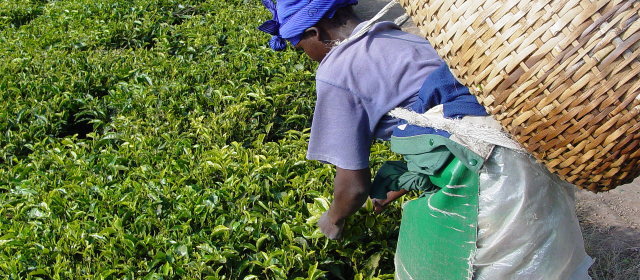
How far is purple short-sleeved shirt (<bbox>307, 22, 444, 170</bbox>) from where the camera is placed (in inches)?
86.3

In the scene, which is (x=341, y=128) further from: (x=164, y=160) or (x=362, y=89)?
(x=164, y=160)

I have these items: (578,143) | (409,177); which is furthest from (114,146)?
(578,143)

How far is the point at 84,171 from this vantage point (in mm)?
3557

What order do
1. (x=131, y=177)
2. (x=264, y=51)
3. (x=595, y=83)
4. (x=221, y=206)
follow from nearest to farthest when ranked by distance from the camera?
(x=595, y=83) → (x=221, y=206) → (x=131, y=177) → (x=264, y=51)

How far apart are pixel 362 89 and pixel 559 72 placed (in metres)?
0.70

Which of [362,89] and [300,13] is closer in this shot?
[362,89]

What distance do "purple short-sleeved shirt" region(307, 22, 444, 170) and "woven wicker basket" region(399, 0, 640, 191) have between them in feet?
1.23

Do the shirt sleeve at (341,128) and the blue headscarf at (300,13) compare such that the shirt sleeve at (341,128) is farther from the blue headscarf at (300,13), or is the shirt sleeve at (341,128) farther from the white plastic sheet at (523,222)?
the white plastic sheet at (523,222)

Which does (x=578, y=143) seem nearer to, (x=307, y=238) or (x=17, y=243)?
(x=307, y=238)

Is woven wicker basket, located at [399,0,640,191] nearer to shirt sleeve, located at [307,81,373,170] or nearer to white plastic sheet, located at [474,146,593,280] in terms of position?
white plastic sheet, located at [474,146,593,280]

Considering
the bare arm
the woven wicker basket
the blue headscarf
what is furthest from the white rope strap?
the blue headscarf

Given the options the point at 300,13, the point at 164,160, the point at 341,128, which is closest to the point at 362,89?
the point at 341,128

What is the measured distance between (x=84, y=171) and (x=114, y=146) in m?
0.47

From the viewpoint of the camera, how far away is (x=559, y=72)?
1.63 m
